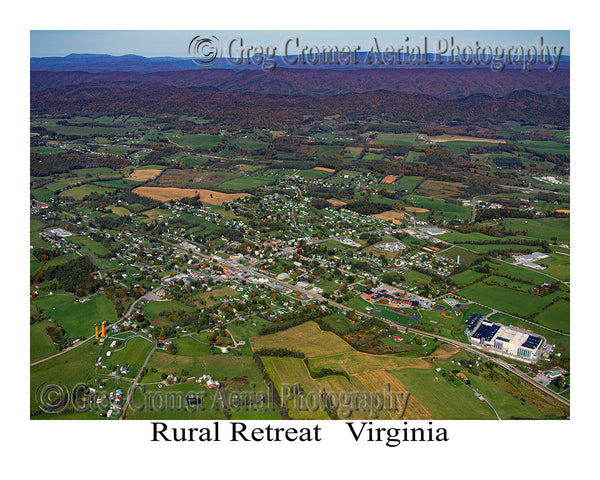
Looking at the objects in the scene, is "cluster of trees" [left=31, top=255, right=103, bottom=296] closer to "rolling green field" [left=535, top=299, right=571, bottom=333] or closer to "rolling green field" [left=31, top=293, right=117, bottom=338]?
"rolling green field" [left=31, top=293, right=117, bottom=338]

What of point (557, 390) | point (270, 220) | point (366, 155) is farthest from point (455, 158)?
point (557, 390)

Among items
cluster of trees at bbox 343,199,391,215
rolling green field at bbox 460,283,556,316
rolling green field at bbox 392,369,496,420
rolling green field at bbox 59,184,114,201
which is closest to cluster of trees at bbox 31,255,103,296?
rolling green field at bbox 392,369,496,420

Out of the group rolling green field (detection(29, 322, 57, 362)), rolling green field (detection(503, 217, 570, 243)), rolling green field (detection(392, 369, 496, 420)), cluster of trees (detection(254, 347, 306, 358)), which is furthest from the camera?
rolling green field (detection(503, 217, 570, 243))

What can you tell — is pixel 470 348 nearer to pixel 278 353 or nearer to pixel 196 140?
pixel 278 353

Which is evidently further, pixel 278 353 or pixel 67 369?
pixel 278 353

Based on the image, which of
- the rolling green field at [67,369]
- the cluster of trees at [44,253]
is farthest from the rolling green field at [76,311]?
the cluster of trees at [44,253]

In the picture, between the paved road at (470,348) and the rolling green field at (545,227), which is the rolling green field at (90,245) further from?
the rolling green field at (545,227)

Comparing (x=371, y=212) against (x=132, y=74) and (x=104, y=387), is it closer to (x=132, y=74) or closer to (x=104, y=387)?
(x=104, y=387)

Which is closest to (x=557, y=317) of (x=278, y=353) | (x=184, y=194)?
(x=278, y=353)

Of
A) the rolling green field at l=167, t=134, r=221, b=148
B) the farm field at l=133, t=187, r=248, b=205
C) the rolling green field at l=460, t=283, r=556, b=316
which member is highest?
the rolling green field at l=167, t=134, r=221, b=148

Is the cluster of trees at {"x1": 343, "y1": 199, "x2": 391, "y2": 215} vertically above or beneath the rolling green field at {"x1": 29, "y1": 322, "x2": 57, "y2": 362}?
above

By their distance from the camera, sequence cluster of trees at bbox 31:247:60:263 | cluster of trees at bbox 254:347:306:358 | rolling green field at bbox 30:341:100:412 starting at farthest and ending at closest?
cluster of trees at bbox 31:247:60:263 → cluster of trees at bbox 254:347:306:358 → rolling green field at bbox 30:341:100:412
